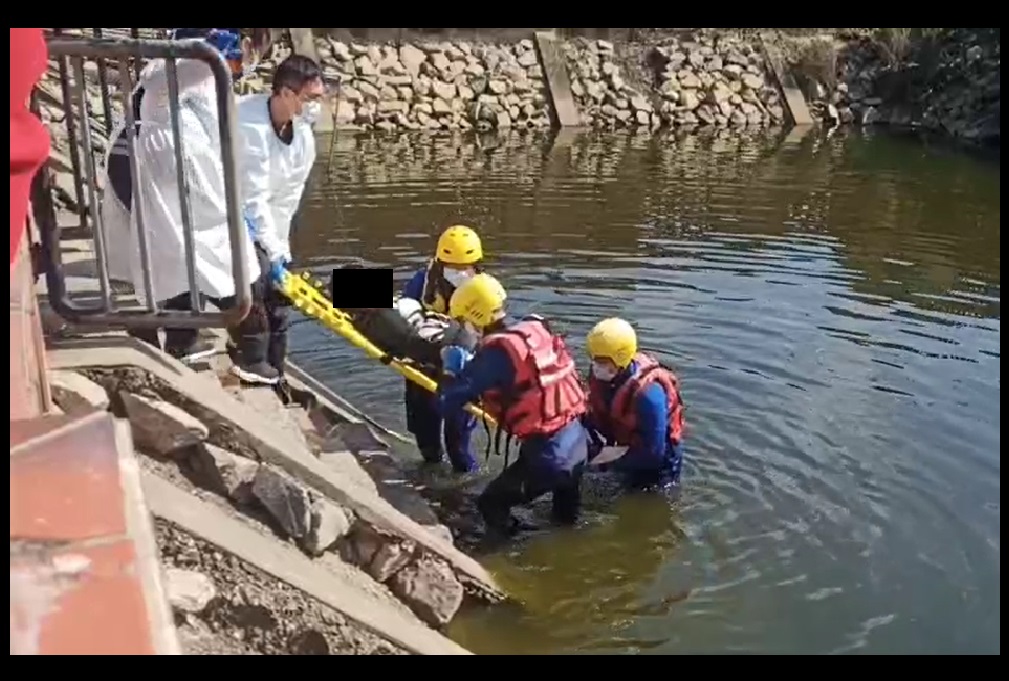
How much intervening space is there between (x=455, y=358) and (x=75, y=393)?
7.39 feet

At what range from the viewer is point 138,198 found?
17.0 ft

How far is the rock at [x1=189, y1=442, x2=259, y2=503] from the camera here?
492 centimetres

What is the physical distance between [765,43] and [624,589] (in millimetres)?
25397

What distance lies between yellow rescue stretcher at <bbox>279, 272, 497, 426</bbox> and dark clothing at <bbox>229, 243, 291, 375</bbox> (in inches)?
4.2

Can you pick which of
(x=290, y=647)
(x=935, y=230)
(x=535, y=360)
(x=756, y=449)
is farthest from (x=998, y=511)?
(x=935, y=230)

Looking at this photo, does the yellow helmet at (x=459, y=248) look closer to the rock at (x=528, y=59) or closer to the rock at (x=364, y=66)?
the rock at (x=364, y=66)

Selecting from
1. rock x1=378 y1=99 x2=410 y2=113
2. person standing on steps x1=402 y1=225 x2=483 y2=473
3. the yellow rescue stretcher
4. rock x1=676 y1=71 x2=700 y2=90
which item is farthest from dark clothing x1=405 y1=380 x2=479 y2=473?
rock x1=676 y1=71 x2=700 y2=90

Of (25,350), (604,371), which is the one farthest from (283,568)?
(604,371)

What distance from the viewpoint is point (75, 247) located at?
23.7ft

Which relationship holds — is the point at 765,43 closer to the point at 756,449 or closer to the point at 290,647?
the point at 756,449

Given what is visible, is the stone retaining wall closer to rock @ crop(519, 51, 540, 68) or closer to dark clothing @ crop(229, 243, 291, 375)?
rock @ crop(519, 51, 540, 68)

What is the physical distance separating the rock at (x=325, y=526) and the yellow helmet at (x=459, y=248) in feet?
7.11

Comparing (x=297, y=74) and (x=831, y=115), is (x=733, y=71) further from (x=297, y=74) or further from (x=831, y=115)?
(x=297, y=74)

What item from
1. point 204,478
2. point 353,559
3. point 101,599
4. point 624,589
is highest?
point 101,599
